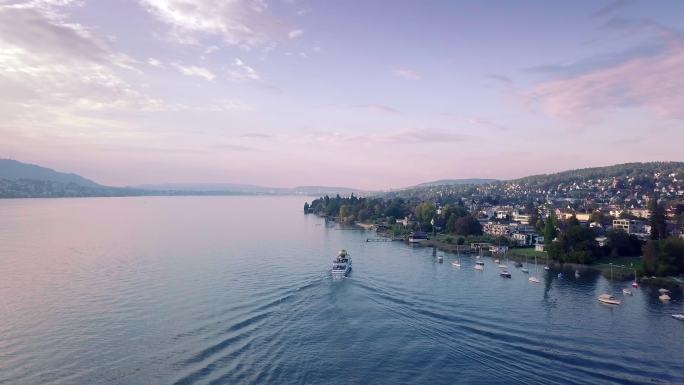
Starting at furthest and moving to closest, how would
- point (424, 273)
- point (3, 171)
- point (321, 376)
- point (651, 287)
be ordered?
point (3, 171) → point (424, 273) → point (651, 287) → point (321, 376)

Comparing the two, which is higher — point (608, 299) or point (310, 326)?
point (608, 299)

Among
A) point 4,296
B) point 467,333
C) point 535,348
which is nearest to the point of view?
point 535,348

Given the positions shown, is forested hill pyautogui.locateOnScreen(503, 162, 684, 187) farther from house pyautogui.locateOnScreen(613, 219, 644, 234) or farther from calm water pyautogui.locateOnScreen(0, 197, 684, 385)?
calm water pyautogui.locateOnScreen(0, 197, 684, 385)

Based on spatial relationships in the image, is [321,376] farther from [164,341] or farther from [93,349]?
[93,349]

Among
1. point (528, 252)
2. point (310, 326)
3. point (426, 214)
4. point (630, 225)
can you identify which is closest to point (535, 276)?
point (528, 252)

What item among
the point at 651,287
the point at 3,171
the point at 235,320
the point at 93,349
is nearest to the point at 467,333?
the point at 235,320

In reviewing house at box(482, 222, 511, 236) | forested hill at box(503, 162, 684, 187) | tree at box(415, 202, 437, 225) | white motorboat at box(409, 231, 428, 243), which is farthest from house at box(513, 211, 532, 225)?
forested hill at box(503, 162, 684, 187)

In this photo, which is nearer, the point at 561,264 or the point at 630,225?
the point at 561,264

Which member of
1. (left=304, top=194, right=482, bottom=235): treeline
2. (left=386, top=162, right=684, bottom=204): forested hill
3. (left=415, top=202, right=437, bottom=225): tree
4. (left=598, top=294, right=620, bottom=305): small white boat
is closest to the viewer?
(left=598, top=294, right=620, bottom=305): small white boat

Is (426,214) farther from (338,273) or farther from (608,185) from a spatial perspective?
(608,185)
